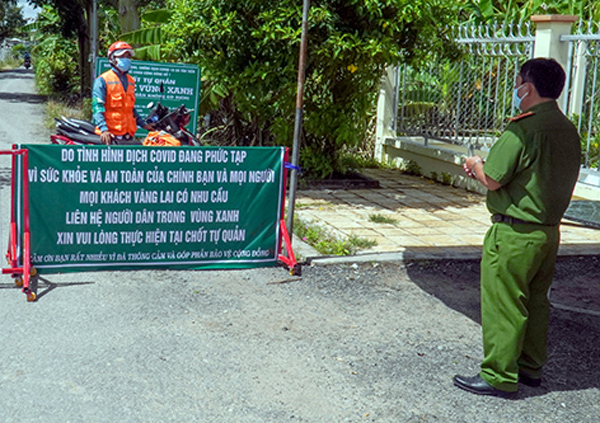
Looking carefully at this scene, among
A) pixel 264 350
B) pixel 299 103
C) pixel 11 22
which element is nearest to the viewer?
pixel 264 350

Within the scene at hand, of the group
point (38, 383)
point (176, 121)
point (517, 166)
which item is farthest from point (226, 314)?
point (176, 121)

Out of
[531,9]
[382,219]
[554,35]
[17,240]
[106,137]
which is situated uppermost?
[531,9]

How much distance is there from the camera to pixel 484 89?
1162 centimetres

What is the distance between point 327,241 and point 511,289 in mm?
3708

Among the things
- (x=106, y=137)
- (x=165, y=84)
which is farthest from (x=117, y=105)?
(x=165, y=84)

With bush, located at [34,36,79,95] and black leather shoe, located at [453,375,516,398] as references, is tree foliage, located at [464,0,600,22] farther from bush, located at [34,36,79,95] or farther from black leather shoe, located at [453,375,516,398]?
bush, located at [34,36,79,95]

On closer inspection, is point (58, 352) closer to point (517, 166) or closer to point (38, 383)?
point (38, 383)

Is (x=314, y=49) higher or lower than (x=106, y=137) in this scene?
higher

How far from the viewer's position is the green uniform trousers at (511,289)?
4215 millimetres

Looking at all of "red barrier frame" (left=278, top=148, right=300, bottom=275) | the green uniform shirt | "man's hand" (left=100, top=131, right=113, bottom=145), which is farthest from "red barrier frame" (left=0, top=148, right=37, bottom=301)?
the green uniform shirt

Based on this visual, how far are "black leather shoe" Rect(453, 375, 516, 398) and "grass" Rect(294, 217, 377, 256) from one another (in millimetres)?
2988

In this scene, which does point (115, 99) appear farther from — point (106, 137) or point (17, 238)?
point (17, 238)

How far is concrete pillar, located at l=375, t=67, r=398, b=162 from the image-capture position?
1364 cm

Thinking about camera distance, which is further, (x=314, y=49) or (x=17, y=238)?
(x=314, y=49)
